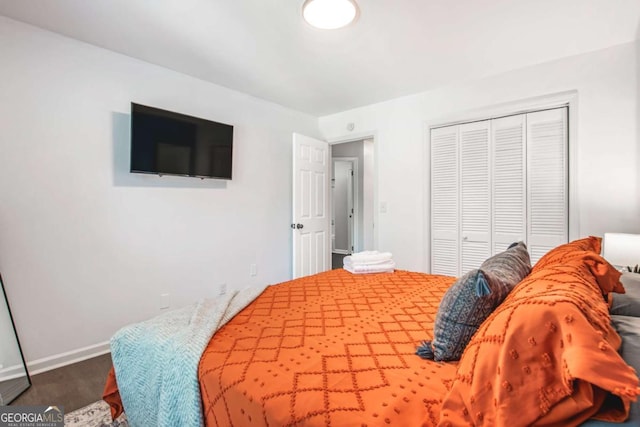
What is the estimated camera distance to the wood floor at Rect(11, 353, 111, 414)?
1.94m

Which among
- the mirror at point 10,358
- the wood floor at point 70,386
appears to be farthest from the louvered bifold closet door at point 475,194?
the mirror at point 10,358

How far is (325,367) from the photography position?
1.03m

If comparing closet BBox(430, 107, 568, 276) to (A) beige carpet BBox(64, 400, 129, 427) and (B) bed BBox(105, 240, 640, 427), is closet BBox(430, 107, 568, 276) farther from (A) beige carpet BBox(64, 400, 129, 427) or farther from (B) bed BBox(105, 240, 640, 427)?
(A) beige carpet BBox(64, 400, 129, 427)

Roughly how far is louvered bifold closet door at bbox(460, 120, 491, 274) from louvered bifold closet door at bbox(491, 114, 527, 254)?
6 centimetres

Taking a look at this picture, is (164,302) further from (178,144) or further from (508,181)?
(508,181)

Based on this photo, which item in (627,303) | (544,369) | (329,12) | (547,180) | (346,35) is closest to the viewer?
(544,369)

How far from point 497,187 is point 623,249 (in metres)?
1.19

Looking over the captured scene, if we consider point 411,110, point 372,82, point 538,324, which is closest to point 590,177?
point 411,110

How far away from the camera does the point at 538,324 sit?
0.65 m

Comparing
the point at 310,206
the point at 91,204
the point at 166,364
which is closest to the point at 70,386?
the point at 91,204

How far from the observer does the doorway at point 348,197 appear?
275 inches

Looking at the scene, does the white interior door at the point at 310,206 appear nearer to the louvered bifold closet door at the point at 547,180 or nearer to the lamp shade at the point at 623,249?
the louvered bifold closet door at the point at 547,180

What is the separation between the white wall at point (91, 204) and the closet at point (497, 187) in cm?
229

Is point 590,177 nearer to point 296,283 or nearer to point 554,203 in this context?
point 554,203
